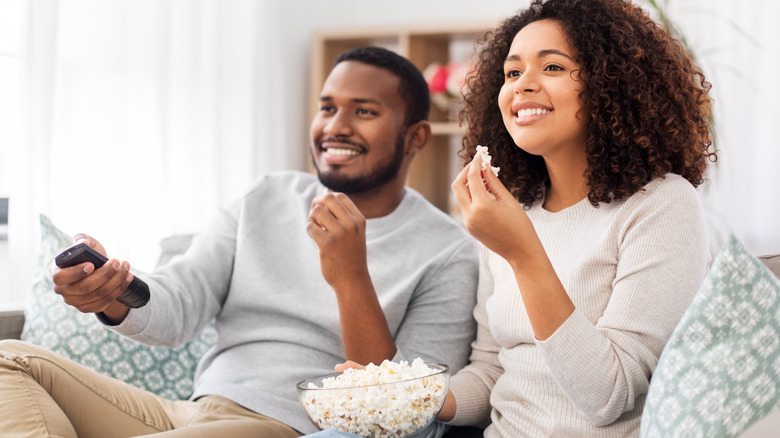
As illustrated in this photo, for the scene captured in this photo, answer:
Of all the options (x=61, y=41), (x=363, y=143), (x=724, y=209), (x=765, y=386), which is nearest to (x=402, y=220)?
(x=363, y=143)

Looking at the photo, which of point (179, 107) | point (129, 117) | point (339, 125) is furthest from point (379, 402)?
point (179, 107)

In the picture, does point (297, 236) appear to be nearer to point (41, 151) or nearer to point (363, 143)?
point (363, 143)

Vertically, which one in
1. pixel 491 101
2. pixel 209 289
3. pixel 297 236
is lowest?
pixel 209 289

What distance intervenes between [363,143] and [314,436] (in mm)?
764

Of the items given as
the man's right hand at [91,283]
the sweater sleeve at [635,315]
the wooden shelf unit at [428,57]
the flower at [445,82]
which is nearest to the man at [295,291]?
the man's right hand at [91,283]

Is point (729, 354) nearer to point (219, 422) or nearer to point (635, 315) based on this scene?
point (635, 315)

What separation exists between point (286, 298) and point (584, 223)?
23.7 inches

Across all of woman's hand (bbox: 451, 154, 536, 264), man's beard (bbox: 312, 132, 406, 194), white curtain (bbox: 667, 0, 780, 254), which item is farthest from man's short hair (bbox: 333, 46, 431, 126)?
white curtain (bbox: 667, 0, 780, 254)

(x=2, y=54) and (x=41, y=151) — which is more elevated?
(x=2, y=54)

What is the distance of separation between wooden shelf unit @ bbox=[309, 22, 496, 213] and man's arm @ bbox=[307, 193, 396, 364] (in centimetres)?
190

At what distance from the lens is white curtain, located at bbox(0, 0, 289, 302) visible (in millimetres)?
2078

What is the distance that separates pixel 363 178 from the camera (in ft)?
5.23

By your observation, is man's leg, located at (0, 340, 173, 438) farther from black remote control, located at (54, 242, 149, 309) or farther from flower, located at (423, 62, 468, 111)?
flower, located at (423, 62, 468, 111)

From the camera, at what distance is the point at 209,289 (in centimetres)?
154
